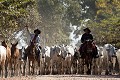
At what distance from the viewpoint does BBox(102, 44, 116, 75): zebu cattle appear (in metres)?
24.5

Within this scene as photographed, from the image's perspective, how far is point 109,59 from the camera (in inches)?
982

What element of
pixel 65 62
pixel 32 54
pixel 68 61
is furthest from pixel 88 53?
pixel 68 61

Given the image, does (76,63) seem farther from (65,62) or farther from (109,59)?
(109,59)

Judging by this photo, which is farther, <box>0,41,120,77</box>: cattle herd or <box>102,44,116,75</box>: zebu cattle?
<box>102,44,116,75</box>: zebu cattle

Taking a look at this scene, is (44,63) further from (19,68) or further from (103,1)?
(103,1)

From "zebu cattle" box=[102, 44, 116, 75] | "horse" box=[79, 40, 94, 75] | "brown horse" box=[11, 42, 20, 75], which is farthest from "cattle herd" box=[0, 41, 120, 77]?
"horse" box=[79, 40, 94, 75]

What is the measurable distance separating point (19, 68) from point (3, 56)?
544 centimetres

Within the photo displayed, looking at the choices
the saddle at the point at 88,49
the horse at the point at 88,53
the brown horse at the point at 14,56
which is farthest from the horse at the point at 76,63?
the brown horse at the point at 14,56

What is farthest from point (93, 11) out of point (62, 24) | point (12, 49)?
point (12, 49)

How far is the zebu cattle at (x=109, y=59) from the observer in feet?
80.5

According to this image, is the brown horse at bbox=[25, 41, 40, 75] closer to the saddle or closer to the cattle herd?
the cattle herd

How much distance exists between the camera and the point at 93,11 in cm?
7250

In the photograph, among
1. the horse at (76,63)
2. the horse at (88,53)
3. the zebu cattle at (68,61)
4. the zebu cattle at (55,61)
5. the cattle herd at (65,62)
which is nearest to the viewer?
Answer: the horse at (88,53)

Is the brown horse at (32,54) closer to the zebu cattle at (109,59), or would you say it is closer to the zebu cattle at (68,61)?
the zebu cattle at (68,61)
